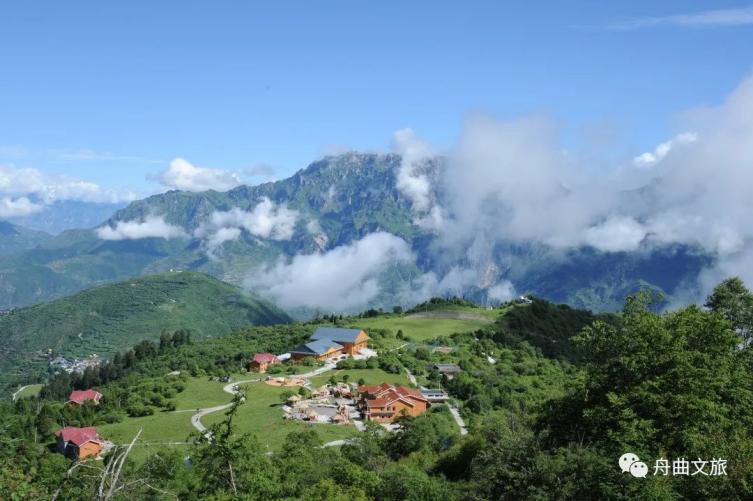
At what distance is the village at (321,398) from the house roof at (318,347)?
0.38ft

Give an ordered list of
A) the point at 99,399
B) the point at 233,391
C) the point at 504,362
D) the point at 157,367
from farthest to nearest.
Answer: the point at 157,367, the point at 504,362, the point at 99,399, the point at 233,391

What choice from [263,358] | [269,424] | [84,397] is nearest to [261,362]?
[263,358]

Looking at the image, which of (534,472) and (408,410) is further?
(408,410)

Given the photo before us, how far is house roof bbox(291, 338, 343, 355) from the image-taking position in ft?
390

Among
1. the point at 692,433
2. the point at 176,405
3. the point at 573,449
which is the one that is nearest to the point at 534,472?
the point at 573,449

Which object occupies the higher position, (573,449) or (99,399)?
(573,449)

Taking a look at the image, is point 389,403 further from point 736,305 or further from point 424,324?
point 424,324

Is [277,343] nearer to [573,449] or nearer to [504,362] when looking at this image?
[504,362]

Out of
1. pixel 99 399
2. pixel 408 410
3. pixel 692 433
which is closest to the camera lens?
pixel 692 433

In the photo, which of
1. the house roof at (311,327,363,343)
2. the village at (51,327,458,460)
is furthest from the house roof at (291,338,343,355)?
the house roof at (311,327,363,343)

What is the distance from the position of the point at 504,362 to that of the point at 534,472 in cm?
8458

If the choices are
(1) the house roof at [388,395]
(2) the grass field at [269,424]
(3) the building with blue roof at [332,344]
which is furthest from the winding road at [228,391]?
(1) the house roof at [388,395]

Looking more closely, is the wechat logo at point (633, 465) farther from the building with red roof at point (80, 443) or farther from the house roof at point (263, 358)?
the house roof at point (263, 358)

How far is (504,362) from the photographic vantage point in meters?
111
